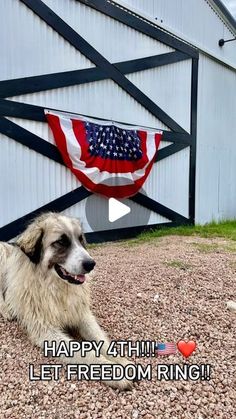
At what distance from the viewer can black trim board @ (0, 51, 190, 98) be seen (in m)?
4.82

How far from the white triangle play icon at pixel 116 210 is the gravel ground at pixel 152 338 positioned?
6.03ft

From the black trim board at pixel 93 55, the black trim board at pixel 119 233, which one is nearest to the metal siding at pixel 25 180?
the black trim board at pixel 119 233

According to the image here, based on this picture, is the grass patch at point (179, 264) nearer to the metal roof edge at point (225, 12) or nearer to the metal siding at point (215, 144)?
the metal siding at point (215, 144)

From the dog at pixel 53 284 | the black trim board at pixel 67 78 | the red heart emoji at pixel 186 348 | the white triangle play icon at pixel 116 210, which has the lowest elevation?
the white triangle play icon at pixel 116 210

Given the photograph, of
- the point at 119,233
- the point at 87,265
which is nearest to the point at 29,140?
the point at 119,233

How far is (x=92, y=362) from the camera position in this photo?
6.54 feet

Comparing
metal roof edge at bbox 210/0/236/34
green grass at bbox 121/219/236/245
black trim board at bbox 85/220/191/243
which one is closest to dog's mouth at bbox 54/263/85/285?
black trim board at bbox 85/220/191/243

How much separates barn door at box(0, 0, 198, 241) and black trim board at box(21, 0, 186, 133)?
0.02m

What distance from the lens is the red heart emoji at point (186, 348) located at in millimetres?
2248

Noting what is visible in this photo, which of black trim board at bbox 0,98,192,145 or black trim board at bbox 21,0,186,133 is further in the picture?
black trim board at bbox 21,0,186,133

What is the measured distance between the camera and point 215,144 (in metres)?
9.26

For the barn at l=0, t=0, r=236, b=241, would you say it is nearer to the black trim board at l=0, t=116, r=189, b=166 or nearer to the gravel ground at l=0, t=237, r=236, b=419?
the black trim board at l=0, t=116, r=189, b=166

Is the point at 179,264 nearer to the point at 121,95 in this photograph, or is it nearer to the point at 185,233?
the point at 185,233

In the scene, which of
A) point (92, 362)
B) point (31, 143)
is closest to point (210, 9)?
point (31, 143)
